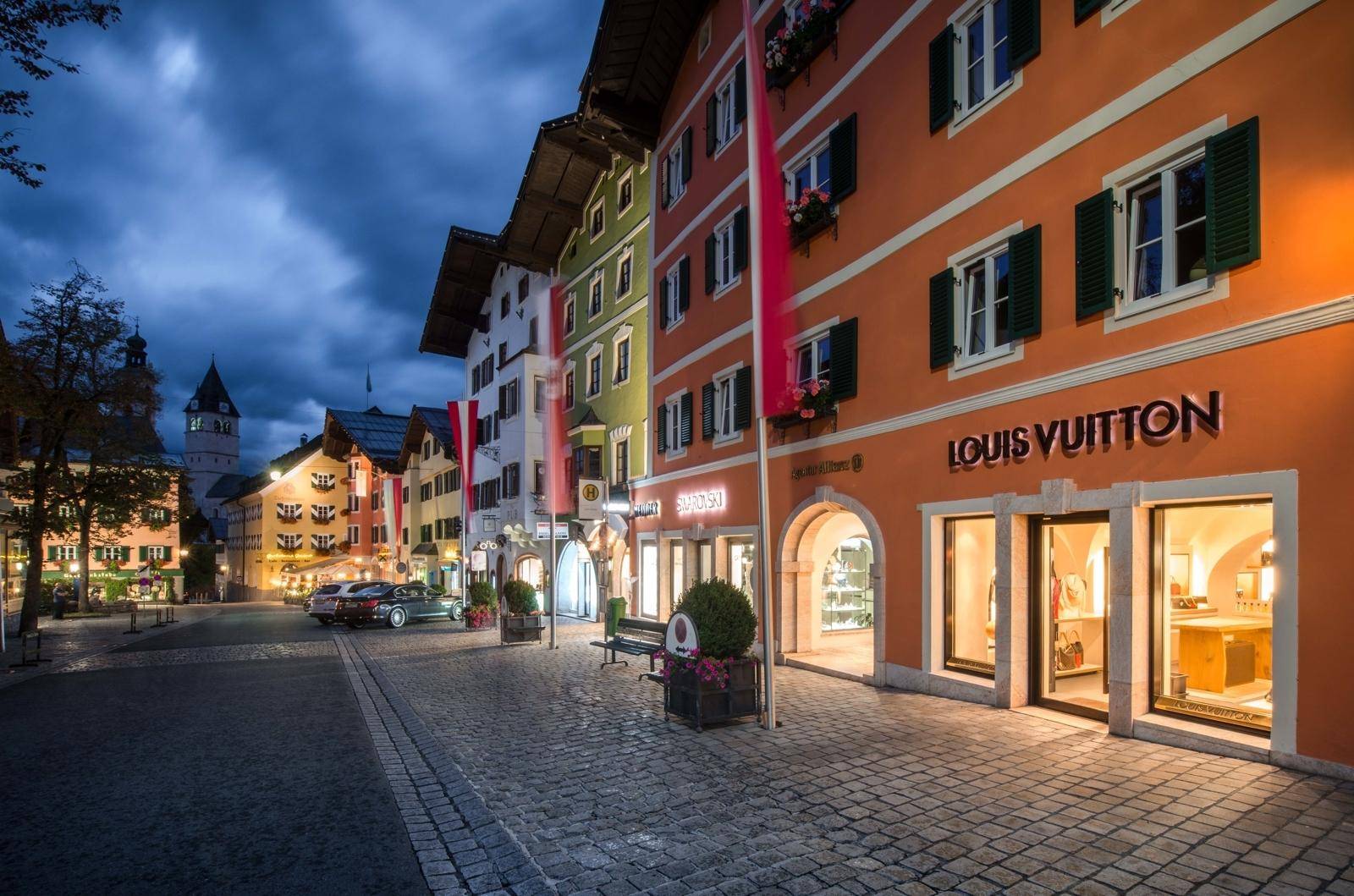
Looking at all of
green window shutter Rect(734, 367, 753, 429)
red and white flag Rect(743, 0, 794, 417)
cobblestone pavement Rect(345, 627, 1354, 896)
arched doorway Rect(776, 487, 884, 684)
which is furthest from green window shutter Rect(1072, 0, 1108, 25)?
green window shutter Rect(734, 367, 753, 429)

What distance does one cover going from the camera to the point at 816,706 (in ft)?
35.0

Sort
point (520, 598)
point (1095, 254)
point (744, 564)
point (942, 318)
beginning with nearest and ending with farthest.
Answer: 1. point (1095, 254)
2. point (942, 318)
3. point (744, 564)
4. point (520, 598)

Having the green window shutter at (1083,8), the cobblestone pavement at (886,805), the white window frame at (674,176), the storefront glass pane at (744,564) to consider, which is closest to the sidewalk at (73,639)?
the cobblestone pavement at (886,805)

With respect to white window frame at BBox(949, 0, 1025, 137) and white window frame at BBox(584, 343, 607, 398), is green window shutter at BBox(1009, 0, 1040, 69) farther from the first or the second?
white window frame at BBox(584, 343, 607, 398)

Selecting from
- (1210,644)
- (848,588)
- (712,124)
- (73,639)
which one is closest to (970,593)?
(1210,644)

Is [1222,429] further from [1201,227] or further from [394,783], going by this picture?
[394,783]

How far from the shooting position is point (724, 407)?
18.9m

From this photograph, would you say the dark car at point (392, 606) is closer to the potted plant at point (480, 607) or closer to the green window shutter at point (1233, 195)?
the potted plant at point (480, 607)

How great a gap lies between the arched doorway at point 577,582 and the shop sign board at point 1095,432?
1814 cm

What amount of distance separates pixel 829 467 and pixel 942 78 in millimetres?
6325

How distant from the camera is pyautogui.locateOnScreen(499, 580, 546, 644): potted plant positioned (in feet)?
63.5

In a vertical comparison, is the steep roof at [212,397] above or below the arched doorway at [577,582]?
above

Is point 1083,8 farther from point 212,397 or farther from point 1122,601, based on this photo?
point 212,397

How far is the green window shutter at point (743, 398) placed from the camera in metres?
17.3
